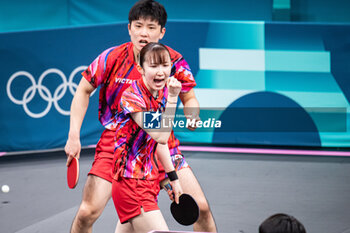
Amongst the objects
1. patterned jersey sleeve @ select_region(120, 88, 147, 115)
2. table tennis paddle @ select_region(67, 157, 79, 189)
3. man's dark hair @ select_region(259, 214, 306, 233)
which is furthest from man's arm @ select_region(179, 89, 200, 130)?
man's dark hair @ select_region(259, 214, 306, 233)

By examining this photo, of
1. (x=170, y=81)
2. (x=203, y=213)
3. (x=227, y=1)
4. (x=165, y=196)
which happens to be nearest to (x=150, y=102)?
(x=170, y=81)

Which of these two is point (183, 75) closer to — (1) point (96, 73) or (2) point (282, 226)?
(1) point (96, 73)

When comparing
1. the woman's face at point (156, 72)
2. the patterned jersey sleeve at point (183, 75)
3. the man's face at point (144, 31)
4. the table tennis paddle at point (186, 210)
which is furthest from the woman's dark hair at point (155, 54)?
the table tennis paddle at point (186, 210)

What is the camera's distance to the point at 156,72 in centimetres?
296

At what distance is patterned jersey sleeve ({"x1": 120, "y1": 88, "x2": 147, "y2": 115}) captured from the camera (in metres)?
3.03

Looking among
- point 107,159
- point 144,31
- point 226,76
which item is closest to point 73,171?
point 107,159

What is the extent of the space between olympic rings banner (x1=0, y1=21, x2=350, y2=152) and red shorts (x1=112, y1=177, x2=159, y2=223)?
4.73 meters

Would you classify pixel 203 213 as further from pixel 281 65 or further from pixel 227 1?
pixel 227 1

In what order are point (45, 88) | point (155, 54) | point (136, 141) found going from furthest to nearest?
point (45, 88)
point (136, 141)
point (155, 54)

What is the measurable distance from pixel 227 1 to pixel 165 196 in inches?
228

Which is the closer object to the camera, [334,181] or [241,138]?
[334,181]

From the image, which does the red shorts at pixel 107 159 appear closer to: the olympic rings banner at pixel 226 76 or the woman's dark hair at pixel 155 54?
the woman's dark hair at pixel 155 54

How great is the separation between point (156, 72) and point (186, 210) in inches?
32.3

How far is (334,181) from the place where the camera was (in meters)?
6.35
